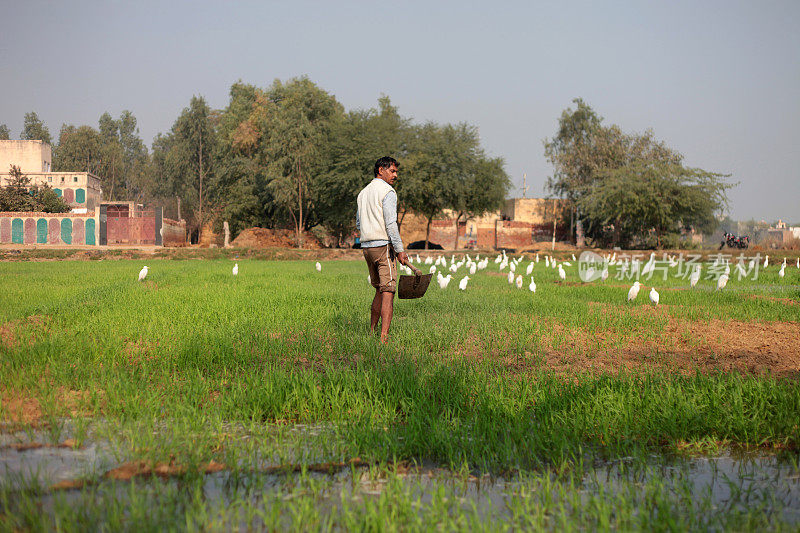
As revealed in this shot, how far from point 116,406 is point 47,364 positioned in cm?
159

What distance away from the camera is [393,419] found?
14.3ft

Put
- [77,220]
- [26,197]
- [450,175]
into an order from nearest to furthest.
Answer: [450,175] < [77,220] < [26,197]

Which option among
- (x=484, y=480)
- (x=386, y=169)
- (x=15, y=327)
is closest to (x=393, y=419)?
(x=484, y=480)

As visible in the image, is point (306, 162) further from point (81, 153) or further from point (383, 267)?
point (81, 153)

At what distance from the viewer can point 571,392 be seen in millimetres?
4797

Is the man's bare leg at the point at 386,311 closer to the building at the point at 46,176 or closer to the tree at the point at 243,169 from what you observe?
the tree at the point at 243,169

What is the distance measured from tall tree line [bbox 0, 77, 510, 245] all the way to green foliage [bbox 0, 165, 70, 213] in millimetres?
13069

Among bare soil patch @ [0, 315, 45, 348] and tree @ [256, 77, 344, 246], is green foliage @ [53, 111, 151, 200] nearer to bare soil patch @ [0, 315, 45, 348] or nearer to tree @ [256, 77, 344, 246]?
tree @ [256, 77, 344, 246]

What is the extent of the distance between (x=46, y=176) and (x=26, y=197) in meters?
8.43

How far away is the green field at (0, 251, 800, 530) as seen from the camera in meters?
2.87

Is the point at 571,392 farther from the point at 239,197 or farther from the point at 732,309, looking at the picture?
the point at 239,197

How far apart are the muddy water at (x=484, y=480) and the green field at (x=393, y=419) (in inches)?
0.7

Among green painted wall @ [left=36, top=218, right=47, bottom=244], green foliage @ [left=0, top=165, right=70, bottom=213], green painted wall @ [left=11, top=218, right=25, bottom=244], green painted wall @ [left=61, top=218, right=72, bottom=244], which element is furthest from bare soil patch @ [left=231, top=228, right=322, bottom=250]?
green foliage @ [left=0, top=165, right=70, bottom=213]

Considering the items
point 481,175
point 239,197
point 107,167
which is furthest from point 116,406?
point 107,167
